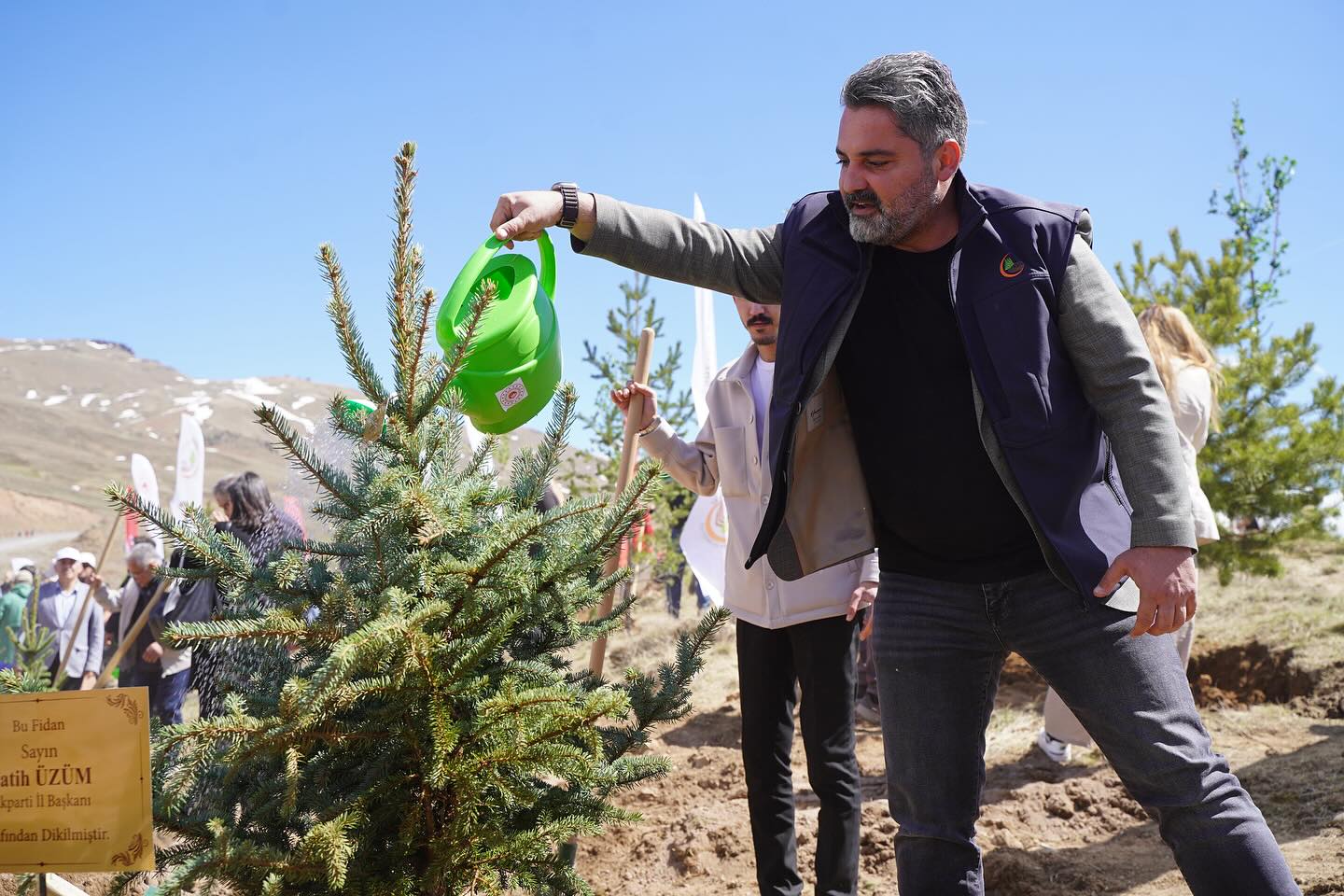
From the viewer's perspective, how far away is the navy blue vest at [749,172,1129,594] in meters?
1.90

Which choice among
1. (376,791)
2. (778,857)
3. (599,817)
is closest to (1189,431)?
(778,857)

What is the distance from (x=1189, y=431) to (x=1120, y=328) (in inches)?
93.4

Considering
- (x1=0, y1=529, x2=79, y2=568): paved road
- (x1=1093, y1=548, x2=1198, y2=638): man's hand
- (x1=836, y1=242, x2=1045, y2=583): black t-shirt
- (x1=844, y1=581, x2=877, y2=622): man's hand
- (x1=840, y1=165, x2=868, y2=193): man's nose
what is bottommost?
(x1=1093, y1=548, x2=1198, y2=638): man's hand

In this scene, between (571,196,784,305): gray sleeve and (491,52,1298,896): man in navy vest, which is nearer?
(491,52,1298,896): man in navy vest

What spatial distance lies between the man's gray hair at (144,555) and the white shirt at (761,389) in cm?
461

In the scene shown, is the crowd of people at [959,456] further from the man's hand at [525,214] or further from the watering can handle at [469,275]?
the watering can handle at [469,275]

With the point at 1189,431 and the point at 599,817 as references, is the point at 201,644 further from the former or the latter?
the point at 1189,431

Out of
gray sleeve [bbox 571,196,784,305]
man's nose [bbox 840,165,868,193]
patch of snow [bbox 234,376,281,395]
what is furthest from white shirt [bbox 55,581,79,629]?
patch of snow [bbox 234,376,281,395]

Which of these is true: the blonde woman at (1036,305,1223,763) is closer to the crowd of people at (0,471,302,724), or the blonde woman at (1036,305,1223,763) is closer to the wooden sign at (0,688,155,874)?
the crowd of people at (0,471,302,724)

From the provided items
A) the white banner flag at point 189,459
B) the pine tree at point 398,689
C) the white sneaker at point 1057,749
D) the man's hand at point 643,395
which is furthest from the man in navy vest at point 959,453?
the white banner flag at point 189,459

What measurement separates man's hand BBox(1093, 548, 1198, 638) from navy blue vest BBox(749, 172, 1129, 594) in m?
0.07

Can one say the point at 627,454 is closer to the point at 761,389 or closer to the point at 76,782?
the point at 761,389

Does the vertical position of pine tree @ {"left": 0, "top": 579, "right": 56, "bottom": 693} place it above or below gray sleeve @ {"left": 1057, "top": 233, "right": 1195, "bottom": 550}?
below

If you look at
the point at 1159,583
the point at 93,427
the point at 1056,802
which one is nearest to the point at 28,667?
the point at 1159,583
